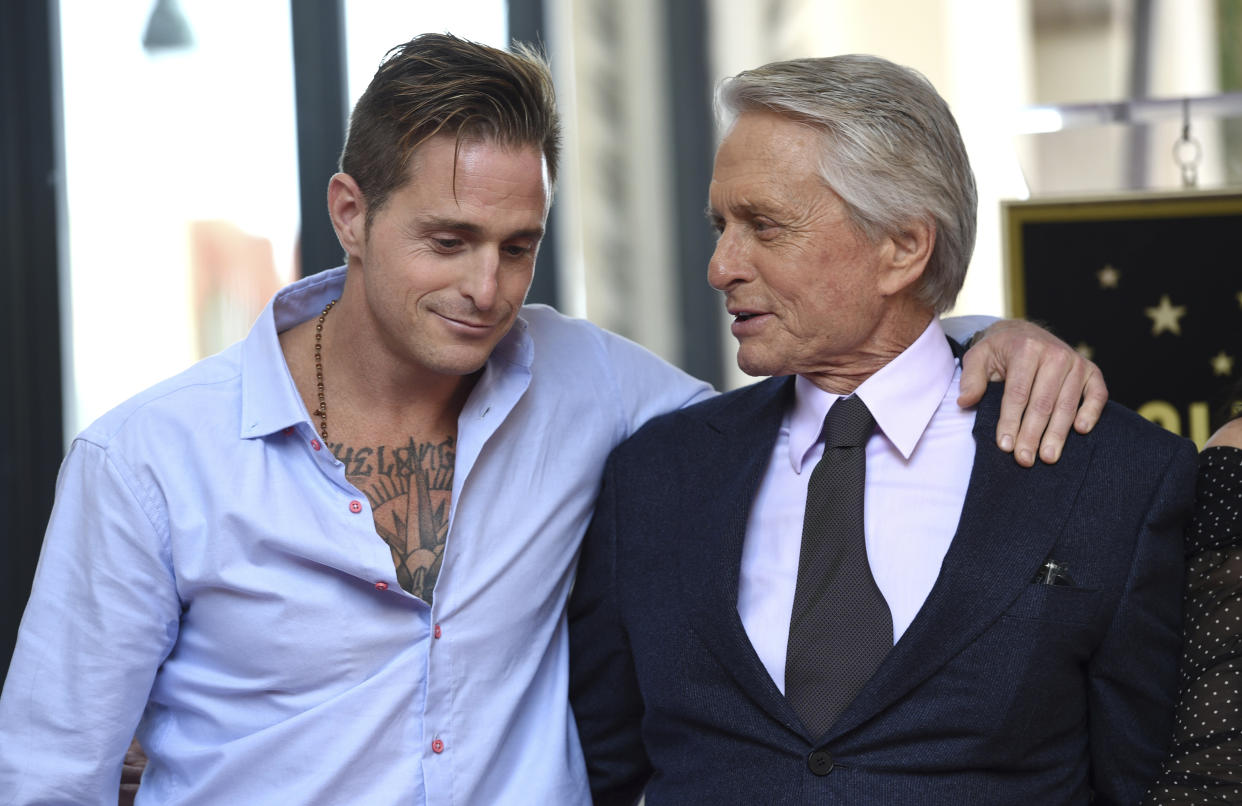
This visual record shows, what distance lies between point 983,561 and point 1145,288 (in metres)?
1.11

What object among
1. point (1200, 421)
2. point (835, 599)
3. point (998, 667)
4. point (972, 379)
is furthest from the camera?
point (1200, 421)

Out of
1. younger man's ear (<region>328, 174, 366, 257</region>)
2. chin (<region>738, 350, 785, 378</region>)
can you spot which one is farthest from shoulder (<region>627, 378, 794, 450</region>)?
younger man's ear (<region>328, 174, 366, 257</region>)

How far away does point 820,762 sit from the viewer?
1749mm

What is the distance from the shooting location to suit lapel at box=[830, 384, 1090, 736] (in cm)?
174

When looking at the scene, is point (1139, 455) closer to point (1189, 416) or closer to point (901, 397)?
point (901, 397)

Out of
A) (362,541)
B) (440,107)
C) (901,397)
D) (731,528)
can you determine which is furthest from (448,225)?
(901,397)

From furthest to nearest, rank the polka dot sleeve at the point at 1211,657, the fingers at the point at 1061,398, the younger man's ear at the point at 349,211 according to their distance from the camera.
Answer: the younger man's ear at the point at 349,211 < the fingers at the point at 1061,398 < the polka dot sleeve at the point at 1211,657

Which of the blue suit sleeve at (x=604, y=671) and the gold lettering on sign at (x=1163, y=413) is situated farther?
the gold lettering on sign at (x=1163, y=413)

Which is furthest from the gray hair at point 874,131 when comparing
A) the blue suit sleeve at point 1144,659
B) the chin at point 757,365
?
the blue suit sleeve at point 1144,659

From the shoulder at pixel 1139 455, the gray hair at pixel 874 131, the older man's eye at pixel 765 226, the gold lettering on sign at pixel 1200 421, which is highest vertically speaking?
the gray hair at pixel 874 131

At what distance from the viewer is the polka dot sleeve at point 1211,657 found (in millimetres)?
1724

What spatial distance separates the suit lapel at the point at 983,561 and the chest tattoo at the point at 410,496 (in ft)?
2.07

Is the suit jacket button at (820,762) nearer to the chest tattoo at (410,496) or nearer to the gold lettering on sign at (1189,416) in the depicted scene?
the chest tattoo at (410,496)

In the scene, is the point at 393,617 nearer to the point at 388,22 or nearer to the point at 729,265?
the point at 729,265
